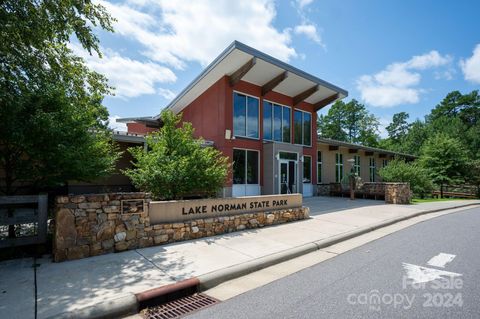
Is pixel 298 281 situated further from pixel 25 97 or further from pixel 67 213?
pixel 25 97

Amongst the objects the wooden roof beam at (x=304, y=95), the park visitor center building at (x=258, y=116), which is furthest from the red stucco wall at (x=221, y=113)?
the wooden roof beam at (x=304, y=95)

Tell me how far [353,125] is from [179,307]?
58890mm

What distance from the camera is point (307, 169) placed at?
19469 millimetres

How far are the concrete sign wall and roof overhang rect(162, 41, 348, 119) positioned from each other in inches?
298

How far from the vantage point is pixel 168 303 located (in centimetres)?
394

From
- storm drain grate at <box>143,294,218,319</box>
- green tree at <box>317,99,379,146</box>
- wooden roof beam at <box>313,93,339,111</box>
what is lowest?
storm drain grate at <box>143,294,218,319</box>

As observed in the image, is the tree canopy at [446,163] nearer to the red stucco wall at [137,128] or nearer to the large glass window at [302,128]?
the large glass window at [302,128]

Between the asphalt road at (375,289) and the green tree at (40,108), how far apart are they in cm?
467

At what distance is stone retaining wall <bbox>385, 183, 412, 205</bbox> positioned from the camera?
52.0 feet

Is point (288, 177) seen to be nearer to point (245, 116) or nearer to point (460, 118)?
point (245, 116)

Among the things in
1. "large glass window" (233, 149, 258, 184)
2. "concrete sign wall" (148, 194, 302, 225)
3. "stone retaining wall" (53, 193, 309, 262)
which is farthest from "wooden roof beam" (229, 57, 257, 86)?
"stone retaining wall" (53, 193, 309, 262)

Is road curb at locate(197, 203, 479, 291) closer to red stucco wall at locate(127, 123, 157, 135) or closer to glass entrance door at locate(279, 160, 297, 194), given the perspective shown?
glass entrance door at locate(279, 160, 297, 194)

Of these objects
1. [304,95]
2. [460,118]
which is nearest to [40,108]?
[304,95]

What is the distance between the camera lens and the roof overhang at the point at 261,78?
1349 centimetres
